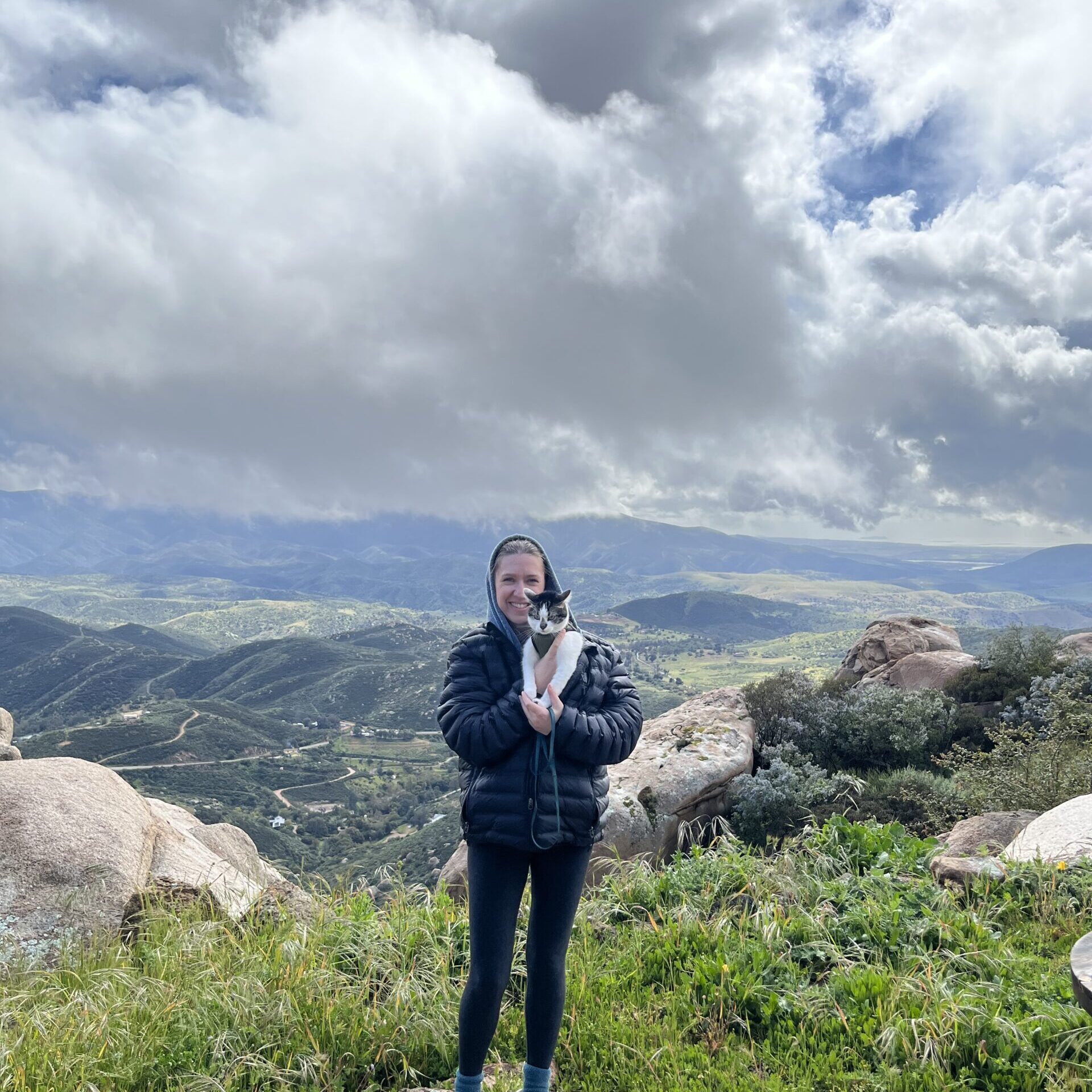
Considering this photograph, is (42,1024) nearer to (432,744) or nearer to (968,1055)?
(968,1055)

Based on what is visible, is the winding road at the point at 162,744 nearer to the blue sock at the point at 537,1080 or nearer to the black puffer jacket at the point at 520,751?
the blue sock at the point at 537,1080

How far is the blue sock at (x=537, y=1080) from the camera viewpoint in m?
3.65

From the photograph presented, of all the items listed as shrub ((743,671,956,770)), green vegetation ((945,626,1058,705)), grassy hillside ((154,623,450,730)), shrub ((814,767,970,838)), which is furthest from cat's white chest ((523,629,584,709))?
grassy hillside ((154,623,450,730))

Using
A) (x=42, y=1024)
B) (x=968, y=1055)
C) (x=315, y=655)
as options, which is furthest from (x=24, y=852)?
(x=315, y=655)

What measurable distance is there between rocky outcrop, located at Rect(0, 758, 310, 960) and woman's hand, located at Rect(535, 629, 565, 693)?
191 inches

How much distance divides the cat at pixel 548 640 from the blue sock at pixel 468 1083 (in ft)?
7.43

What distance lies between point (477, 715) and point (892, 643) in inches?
999

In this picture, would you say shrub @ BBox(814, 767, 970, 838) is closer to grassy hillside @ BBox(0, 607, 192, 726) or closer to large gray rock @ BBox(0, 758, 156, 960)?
large gray rock @ BBox(0, 758, 156, 960)

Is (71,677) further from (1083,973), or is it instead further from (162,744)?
(1083,973)

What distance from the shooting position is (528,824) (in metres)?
3.53

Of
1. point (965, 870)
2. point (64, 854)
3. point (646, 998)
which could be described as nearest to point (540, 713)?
point (646, 998)

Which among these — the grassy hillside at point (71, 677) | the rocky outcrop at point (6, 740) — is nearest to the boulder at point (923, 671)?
the rocky outcrop at point (6, 740)

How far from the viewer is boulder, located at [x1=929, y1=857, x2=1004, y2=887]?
604cm

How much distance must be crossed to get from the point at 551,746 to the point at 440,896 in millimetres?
3942
